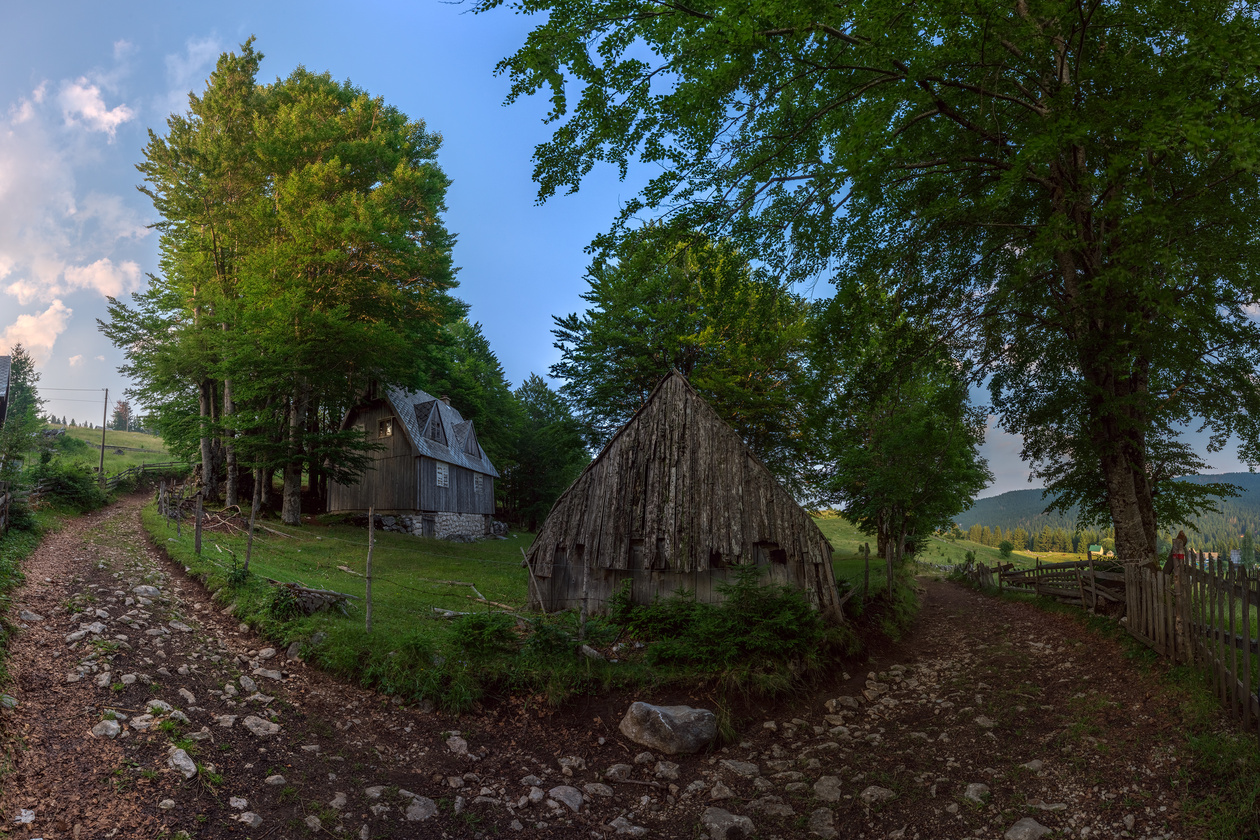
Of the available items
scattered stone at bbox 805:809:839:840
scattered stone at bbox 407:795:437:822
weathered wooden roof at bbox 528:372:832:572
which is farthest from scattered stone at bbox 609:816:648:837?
weathered wooden roof at bbox 528:372:832:572

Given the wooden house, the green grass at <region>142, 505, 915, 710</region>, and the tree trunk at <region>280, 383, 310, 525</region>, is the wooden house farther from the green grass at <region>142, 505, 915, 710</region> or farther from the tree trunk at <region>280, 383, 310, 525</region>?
the green grass at <region>142, 505, 915, 710</region>

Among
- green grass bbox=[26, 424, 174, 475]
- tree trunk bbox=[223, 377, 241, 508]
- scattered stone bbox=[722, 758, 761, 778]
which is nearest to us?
scattered stone bbox=[722, 758, 761, 778]

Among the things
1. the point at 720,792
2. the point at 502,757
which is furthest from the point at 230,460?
the point at 720,792

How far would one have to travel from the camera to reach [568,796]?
673 cm

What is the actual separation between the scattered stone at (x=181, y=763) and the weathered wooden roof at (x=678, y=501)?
7.37m

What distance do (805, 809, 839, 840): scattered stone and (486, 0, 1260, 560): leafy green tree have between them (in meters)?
7.58

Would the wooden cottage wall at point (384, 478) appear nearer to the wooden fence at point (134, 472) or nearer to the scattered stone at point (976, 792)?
the wooden fence at point (134, 472)

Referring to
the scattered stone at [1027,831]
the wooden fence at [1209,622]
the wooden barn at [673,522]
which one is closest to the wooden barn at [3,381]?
the wooden barn at [673,522]

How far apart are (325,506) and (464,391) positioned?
11.2 metres

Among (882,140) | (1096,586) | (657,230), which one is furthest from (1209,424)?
(657,230)

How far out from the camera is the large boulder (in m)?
7.92

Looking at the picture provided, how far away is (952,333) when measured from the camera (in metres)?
12.0

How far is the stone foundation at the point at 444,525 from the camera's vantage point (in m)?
28.5

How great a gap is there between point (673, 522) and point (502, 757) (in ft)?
18.4
